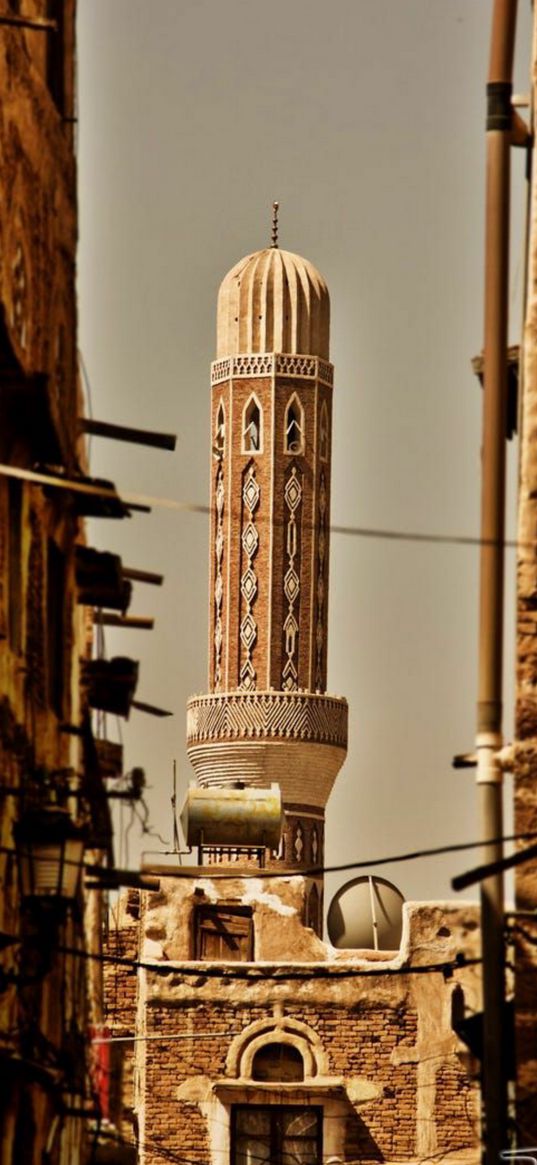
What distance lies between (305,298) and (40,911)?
6257 centimetres

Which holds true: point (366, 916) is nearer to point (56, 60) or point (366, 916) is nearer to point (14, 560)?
point (56, 60)

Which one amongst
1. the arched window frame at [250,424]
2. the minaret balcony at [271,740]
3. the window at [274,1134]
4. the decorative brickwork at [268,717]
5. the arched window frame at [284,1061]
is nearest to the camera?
the window at [274,1134]

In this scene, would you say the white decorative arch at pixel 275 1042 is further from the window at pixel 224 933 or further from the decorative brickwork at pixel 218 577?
the decorative brickwork at pixel 218 577

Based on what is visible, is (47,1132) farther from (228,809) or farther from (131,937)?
(228,809)

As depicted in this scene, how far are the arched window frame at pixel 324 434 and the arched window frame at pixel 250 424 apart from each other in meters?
1.46

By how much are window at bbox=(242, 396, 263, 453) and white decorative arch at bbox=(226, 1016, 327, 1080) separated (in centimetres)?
3766

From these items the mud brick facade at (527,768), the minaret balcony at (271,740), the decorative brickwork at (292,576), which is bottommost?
the mud brick facade at (527,768)

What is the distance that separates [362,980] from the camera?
136 feet

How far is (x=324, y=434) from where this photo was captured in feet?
261

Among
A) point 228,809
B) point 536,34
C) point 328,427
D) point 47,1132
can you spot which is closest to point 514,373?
point 536,34

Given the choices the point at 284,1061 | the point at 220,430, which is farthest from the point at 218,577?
the point at 284,1061

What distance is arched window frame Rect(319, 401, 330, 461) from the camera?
79062 mm

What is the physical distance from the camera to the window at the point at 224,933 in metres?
43.4

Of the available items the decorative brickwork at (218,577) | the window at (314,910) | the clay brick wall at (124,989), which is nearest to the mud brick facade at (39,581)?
the clay brick wall at (124,989)
